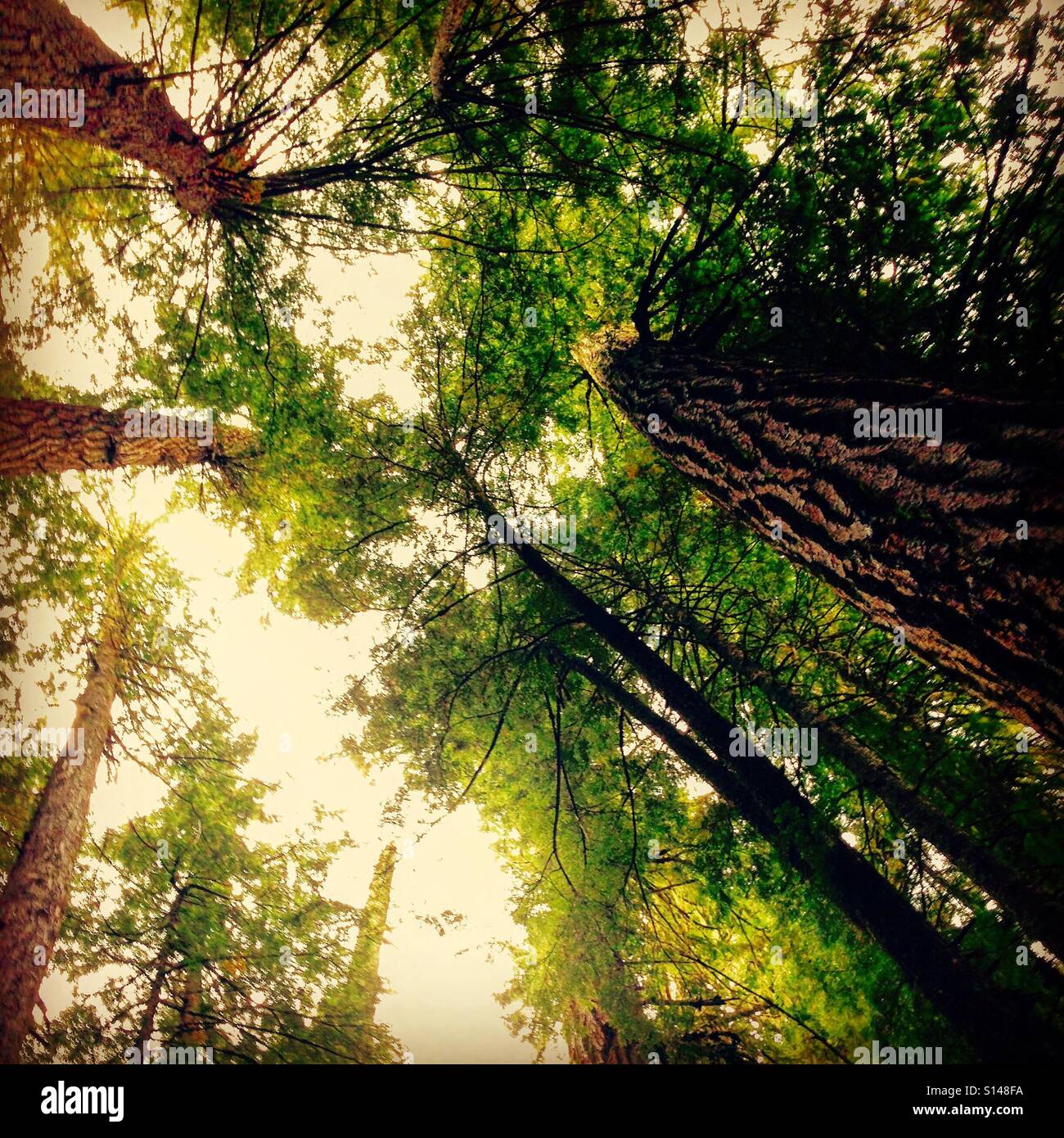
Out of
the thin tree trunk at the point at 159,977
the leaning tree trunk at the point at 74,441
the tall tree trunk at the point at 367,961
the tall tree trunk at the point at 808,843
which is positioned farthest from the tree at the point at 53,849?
the tall tree trunk at the point at 808,843

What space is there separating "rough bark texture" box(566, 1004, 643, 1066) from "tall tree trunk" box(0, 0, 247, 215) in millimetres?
10058

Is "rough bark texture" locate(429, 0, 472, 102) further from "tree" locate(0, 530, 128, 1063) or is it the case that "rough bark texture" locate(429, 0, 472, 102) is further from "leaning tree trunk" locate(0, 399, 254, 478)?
"tree" locate(0, 530, 128, 1063)

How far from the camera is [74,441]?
4.41 meters

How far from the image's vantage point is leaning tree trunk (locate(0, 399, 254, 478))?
416cm

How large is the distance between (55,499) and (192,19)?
4934mm

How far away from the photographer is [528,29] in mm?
3914

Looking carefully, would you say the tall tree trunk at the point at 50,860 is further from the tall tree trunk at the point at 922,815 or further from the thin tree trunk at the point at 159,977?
the tall tree trunk at the point at 922,815

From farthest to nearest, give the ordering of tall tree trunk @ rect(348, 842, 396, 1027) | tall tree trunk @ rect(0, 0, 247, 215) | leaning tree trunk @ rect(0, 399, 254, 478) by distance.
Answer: tall tree trunk @ rect(348, 842, 396, 1027)
leaning tree trunk @ rect(0, 399, 254, 478)
tall tree trunk @ rect(0, 0, 247, 215)

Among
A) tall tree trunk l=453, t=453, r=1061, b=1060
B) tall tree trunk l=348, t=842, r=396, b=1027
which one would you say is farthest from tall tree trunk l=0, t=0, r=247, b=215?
tall tree trunk l=348, t=842, r=396, b=1027

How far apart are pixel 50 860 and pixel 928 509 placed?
8.77 metres

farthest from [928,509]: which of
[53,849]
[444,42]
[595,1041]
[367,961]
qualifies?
[53,849]

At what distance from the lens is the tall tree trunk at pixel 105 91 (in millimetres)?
3201

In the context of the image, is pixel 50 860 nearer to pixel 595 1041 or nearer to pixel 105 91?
pixel 595 1041

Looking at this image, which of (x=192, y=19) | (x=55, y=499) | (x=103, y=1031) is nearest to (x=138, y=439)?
(x=55, y=499)
